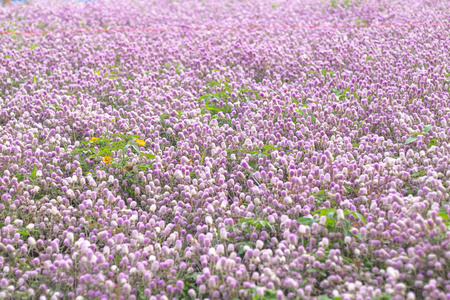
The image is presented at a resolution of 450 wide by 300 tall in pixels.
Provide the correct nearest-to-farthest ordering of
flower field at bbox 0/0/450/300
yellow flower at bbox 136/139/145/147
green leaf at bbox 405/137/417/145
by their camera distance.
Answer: flower field at bbox 0/0/450/300 → green leaf at bbox 405/137/417/145 → yellow flower at bbox 136/139/145/147

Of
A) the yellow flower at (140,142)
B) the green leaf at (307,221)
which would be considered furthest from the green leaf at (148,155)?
the green leaf at (307,221)

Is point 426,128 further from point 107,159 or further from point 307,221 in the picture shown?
point 107,159

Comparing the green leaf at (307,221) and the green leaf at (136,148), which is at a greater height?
the green leaf at (307,221)

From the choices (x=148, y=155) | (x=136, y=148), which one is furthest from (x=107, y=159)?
(x=148, y=155)

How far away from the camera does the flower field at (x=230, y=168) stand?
3.13 m

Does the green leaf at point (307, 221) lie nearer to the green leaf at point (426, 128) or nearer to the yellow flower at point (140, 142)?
the green leaf at point (426, 128)

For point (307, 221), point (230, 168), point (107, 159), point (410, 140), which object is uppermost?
point (410, 140)

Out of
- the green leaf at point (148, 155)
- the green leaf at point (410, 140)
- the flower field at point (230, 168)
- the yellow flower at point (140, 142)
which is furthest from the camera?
the yellow flower at point (140, 142)

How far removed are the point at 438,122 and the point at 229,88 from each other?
8.51 feet

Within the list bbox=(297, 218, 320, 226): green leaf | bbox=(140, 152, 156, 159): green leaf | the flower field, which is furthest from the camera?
bbox=(140, 152, 156, 159): green leaf

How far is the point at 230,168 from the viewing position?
4.55m

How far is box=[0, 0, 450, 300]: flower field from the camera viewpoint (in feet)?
10.3

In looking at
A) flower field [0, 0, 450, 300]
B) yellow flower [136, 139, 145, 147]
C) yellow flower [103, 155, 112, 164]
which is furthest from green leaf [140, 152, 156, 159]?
yellow flower [103, 155, 112, 164]

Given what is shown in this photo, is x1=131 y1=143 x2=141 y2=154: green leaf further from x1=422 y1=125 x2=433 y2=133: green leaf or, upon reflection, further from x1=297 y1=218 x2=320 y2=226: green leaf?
x1=422 y1=125 x2=433 y2=133: green leaf
